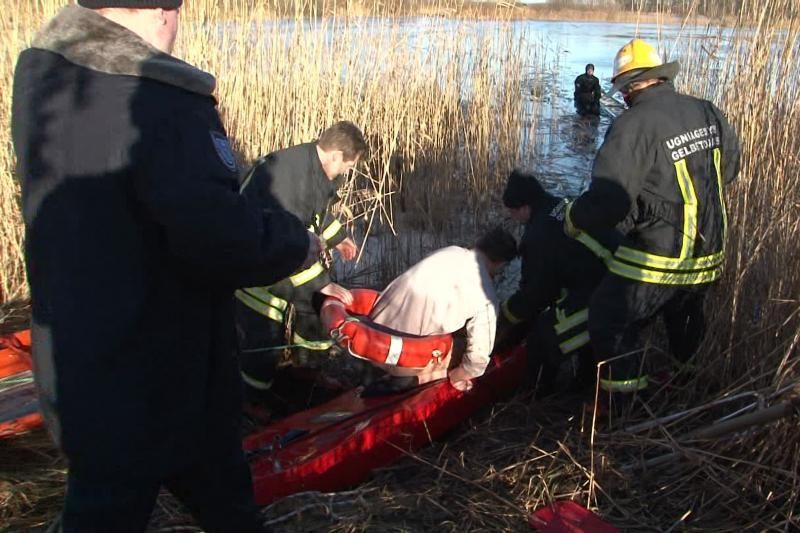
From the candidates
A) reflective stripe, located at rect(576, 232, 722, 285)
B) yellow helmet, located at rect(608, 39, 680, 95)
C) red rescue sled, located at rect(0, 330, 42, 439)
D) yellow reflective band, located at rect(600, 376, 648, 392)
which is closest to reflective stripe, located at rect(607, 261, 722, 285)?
reflective stripe, located at rect(576, 232, 722, 285)

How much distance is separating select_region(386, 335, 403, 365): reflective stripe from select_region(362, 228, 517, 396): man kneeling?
0.78ft

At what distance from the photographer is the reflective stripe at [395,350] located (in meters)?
3.38

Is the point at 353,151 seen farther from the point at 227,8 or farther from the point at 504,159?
the point at 504,159

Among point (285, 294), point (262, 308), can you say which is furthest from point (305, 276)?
point (262, 308)

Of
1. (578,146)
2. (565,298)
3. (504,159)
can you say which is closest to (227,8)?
(504,159)

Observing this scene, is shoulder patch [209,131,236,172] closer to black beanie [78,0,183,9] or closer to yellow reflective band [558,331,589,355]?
black beanie [78,0,183,9]

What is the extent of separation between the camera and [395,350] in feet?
11.1

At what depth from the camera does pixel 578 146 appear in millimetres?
9961

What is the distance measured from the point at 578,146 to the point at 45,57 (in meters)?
9.16

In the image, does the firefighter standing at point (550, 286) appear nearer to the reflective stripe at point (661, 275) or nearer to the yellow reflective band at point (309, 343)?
the reflective stripe at point (661, 275)

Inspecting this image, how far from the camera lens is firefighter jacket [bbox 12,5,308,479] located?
1.44 m

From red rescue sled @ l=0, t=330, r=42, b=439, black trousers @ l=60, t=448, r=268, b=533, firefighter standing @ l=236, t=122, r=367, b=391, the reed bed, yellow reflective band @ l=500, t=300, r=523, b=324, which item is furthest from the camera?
yellow reflective band @ l=500, t=300, r=523, b=324

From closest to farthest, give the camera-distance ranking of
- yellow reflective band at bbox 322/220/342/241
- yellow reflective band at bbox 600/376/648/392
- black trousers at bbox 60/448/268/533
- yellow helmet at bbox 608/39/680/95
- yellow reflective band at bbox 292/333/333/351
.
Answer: black trousers at bbox 60/448/268/533 → yellow helmet at bbox 608/39/680/95 → yellow reflective band at bbox 600/376/648/392 → yellow reflective band at bbox 292/333/333/351 → yellow reflective band at bbox 322/220/342/241

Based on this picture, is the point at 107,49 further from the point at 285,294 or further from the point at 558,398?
the point at 558,398
